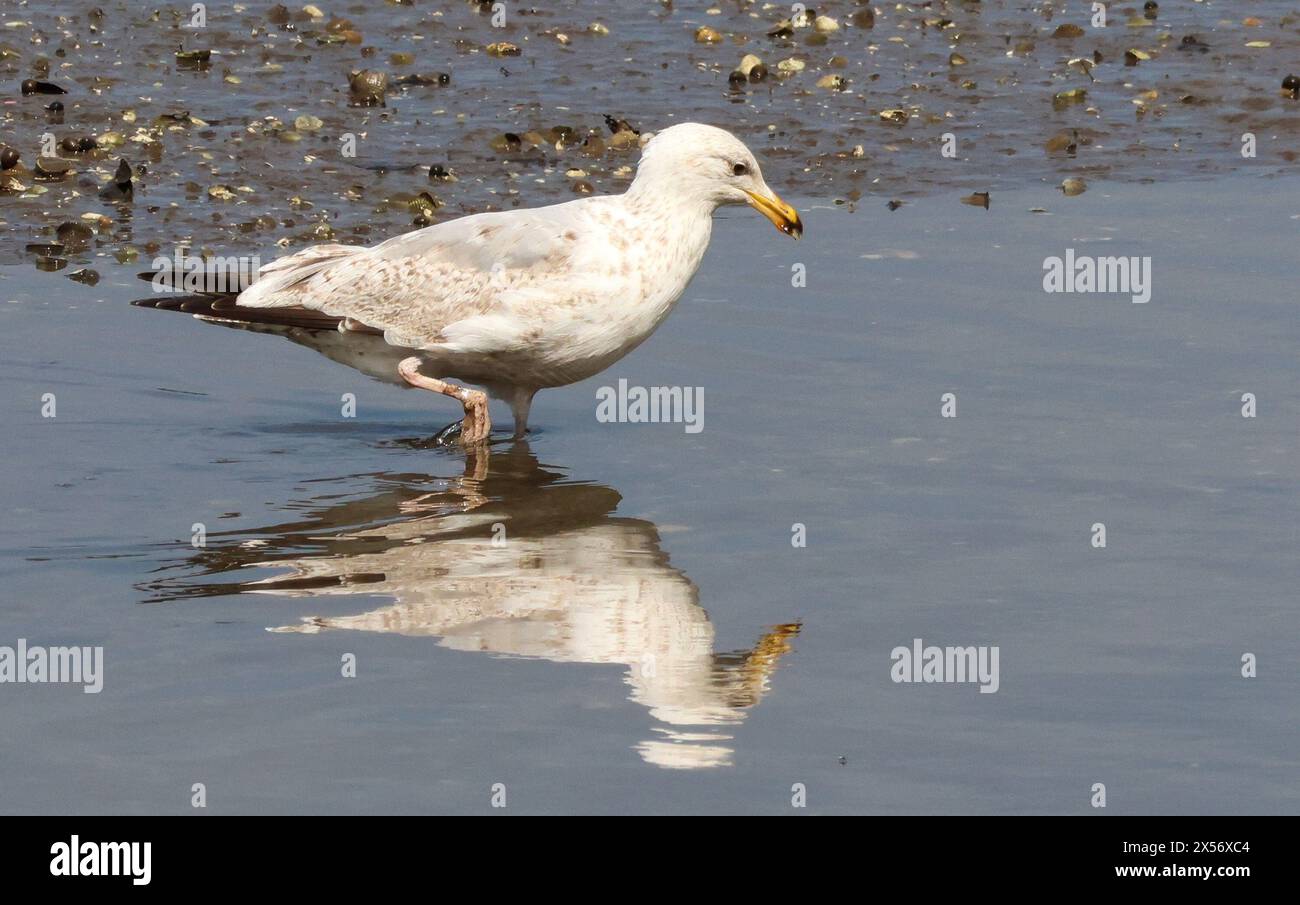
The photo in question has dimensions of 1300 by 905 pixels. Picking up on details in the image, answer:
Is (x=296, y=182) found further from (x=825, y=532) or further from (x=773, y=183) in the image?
(x=825, y=532)

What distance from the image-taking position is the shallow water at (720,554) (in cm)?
662

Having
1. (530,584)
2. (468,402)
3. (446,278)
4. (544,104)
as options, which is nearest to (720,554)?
(530,584)

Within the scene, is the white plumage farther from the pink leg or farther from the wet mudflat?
the wet mudflat

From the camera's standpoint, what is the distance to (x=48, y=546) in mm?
8664

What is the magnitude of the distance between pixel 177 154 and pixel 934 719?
9.32 metres

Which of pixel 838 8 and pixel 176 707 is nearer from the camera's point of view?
pixel 176 707

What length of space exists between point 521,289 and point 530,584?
1.99 m

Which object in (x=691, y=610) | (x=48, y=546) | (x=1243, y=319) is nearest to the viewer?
(x=691, y=610)

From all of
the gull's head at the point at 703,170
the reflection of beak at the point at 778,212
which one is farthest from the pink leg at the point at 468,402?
the reflection of beak at the point at 778,212

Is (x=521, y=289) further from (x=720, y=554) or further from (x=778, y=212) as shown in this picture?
(x=720, y=554)

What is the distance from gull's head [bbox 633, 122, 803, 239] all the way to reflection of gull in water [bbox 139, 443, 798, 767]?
4.58 feet

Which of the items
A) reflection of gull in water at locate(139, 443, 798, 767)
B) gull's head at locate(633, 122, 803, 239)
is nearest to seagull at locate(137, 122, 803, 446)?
gull's head at locate(633, 122, 803, 239)

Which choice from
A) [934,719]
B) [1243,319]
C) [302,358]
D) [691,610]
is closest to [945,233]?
[1243,319]

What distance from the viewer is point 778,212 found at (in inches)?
392
